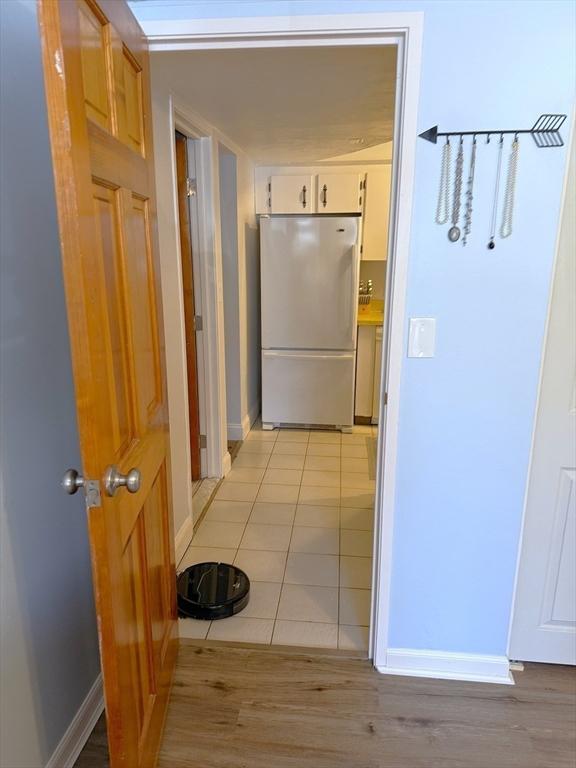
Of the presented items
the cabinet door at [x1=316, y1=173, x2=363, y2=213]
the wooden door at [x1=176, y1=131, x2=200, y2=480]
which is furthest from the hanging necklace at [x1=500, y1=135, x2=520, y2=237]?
the cabinet door at [x1=316, y1=173, x2=363, y2=213]

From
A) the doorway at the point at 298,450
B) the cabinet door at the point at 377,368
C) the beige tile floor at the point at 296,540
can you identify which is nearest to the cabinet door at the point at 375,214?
the doorway at the point at 298,450

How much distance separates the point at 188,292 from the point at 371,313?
6.24ft

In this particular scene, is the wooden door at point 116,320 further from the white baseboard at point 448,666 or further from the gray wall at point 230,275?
the gray wall at point 230,275

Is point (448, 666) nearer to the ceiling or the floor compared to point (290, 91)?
nearer to the floor

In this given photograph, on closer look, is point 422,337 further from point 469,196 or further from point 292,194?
point 292,194

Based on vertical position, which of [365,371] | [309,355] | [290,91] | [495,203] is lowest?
[365,371]

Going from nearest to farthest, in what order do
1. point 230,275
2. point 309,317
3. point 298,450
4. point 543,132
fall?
point 543,132 < point 230,275 < point 298,450 < point 309,317

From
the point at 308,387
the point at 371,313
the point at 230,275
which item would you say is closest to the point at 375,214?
the point at 371,313

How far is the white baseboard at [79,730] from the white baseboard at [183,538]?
0.80m

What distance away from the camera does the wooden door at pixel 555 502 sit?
152cm

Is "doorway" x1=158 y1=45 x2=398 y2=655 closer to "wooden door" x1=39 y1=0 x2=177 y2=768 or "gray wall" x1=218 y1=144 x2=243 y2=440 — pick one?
"gray wall" x1=218 y1=144 x2=243 y2=440

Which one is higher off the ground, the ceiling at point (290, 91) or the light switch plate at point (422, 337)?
the ceiling at point (290, 91)

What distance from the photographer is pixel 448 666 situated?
1.77 meters

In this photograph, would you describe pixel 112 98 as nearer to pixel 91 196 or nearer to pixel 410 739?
pixel 91 196
